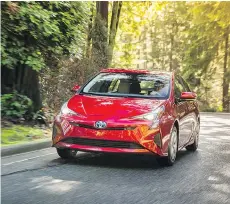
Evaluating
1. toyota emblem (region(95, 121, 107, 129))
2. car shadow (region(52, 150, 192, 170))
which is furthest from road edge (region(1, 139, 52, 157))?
toyota emblem (region(95, 121, 107, 129))

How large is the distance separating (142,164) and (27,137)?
320 cm

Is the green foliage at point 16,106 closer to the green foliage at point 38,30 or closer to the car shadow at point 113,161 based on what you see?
the green foliage at point 38,30

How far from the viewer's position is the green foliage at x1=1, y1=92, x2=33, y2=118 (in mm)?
12086

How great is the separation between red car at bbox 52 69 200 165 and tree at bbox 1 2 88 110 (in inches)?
113

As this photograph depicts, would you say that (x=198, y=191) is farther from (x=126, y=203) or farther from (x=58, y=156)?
(x=58, y=156)

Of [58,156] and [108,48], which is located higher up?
[108,48]

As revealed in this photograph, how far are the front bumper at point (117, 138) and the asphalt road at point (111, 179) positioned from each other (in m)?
0.32

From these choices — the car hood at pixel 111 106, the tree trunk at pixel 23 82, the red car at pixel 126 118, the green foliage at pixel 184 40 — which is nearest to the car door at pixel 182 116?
the red car at pixel 126 118

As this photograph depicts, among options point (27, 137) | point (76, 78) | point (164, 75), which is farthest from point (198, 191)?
point (76, 78)

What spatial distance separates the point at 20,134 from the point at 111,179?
4.10 meters

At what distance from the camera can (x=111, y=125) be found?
8.01 meters

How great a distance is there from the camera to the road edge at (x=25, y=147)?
9.08 metres

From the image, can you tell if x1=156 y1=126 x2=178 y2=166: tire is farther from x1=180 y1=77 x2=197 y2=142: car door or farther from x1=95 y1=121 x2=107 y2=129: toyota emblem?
x1=180 y1=77 x2=197 y2=142: car door

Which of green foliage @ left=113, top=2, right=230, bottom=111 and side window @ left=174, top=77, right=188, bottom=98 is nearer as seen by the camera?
side window @ left=174, top=77, right=188, bottom=98
